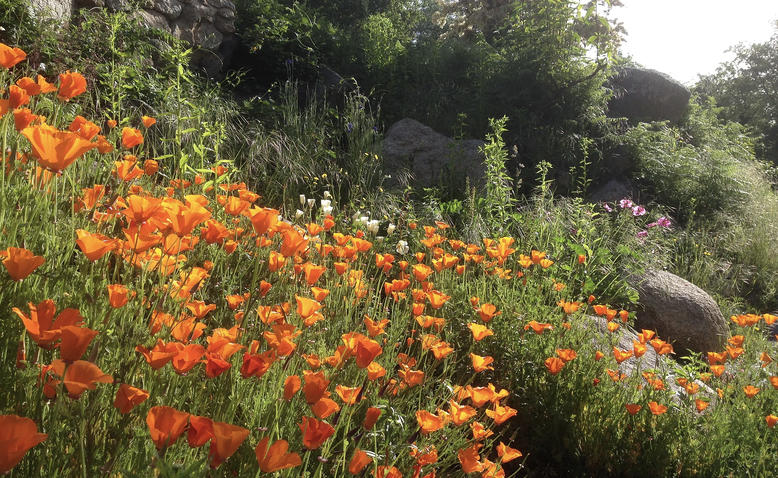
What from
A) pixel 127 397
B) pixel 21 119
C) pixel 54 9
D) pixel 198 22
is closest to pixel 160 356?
pixel 127 397

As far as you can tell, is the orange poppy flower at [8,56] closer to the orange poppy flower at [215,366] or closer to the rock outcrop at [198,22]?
the orange poppy flower at [215,366]

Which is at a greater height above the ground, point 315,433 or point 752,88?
point 752,88

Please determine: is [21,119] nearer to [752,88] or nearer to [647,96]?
[647,96]

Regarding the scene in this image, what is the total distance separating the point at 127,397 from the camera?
791 millimetres

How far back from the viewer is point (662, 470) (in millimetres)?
1867

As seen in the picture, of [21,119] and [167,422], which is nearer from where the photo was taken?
[167,422]

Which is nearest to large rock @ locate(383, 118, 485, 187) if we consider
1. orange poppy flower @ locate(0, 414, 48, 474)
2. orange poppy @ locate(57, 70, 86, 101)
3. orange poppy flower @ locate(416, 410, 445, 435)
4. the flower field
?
the flower field

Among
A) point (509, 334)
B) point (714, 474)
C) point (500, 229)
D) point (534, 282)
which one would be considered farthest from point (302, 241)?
point (500, 229)

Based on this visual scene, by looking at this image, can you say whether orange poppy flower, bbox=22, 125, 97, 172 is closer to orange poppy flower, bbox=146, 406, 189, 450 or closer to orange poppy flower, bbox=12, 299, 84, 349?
orange poppy flower, bbox=12, 299, 84, 349

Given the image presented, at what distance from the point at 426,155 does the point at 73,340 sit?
20.4 feet

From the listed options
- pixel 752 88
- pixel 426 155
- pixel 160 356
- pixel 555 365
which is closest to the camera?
pixel 160 356

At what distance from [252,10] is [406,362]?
7.82 m

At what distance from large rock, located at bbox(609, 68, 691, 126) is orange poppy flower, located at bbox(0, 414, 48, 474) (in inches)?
431

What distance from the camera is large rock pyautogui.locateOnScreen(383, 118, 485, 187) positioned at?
623 centimetres
